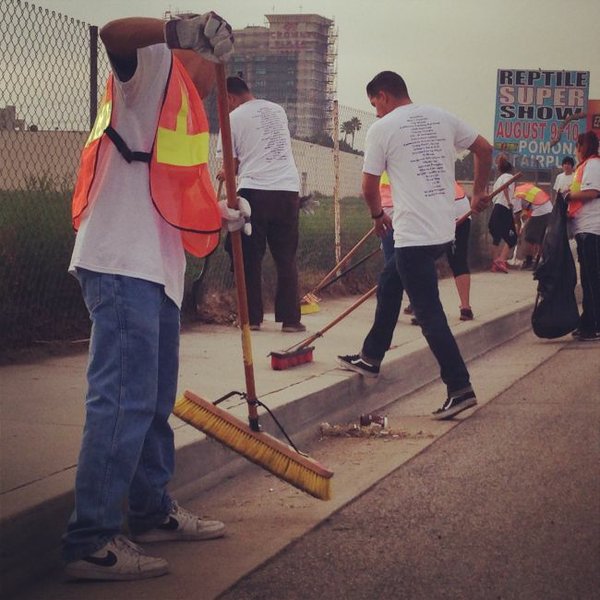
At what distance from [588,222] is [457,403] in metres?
4.43

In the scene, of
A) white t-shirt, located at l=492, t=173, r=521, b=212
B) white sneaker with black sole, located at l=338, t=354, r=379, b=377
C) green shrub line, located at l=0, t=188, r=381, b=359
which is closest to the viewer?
white sneaker with black sole, located at l=338, t=354, r=379, b=377

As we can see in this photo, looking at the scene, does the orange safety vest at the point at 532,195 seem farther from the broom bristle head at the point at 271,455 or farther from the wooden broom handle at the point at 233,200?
the broom bristle head at the point at 271,455

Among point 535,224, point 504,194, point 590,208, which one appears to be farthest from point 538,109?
point 590,208

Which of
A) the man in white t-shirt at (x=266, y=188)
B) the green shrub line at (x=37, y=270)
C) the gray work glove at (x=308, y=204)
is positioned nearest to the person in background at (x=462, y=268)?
the gray work glove at (x=308, y=204)

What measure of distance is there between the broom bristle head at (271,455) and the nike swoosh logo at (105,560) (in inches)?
28.9

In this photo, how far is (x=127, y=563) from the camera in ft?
14.8

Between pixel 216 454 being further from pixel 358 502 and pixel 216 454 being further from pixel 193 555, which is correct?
pixel 193 555

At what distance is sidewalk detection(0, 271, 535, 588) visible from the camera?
4719 millimetres

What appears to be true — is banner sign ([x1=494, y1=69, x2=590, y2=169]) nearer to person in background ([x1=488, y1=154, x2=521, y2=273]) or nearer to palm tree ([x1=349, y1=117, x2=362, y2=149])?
person in background ([x1=488, y1=154, x2=521, y2=273])

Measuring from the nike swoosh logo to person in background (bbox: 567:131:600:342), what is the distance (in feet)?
25.9

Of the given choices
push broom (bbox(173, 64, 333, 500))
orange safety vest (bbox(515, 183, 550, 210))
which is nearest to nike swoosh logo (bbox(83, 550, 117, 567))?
push broom (bbox(173, 64, 333, 500))

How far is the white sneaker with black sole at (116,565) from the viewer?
14.6 feet

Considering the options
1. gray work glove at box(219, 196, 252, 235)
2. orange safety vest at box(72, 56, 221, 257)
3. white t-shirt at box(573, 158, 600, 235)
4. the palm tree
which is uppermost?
orange safety vest at box(72, 56, 221, 257)

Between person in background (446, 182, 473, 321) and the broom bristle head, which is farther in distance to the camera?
person in background (446, 182, 473, 321)
